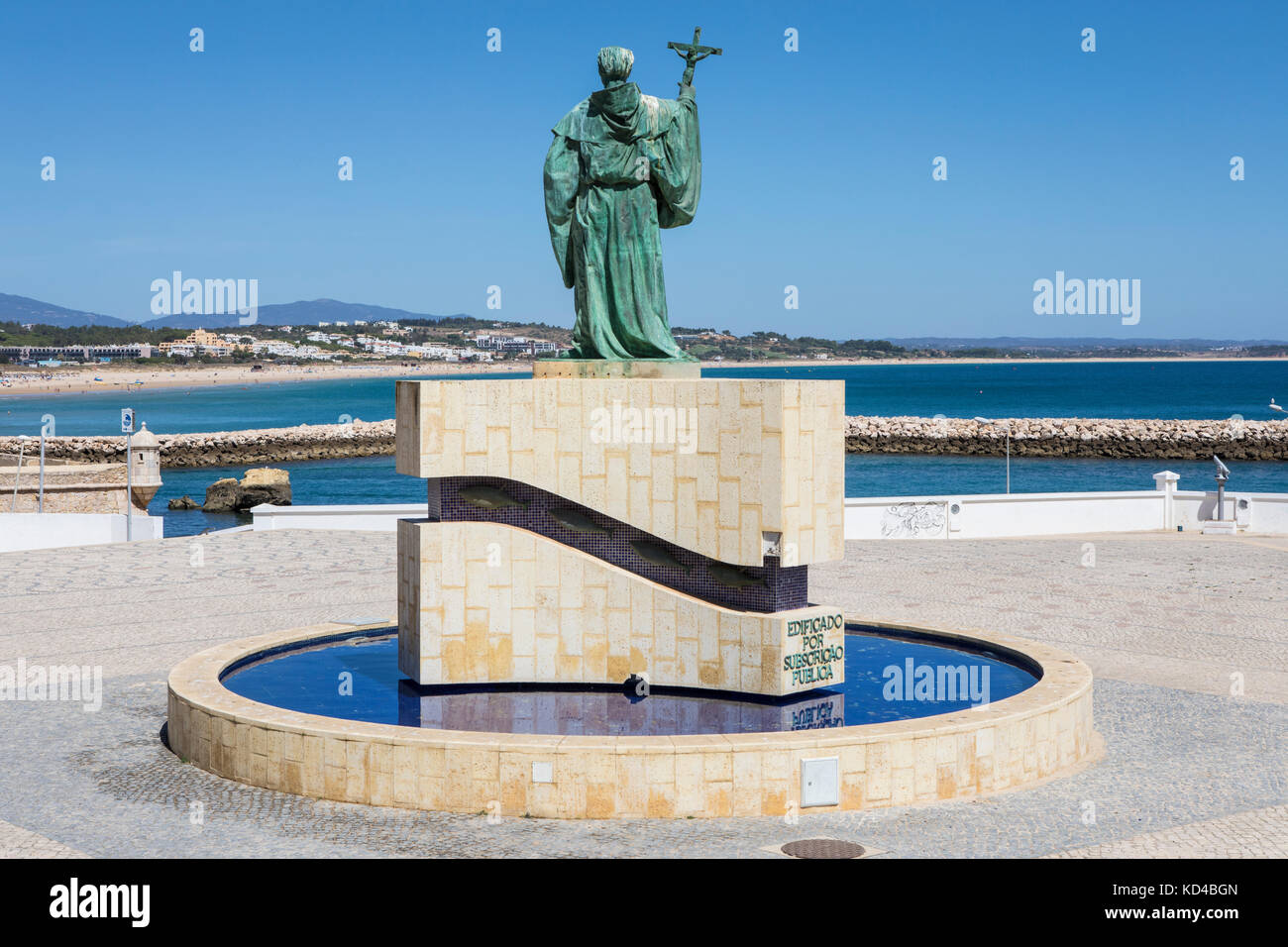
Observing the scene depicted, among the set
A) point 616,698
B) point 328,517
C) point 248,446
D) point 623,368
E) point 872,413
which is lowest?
point 248,446

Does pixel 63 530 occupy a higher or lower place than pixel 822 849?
higher

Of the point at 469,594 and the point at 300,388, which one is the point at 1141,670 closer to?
the point at 469,594

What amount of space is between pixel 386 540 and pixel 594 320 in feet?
43.2

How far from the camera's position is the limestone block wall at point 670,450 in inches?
456

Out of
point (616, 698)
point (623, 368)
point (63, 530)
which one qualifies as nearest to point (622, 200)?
point (623, 368)

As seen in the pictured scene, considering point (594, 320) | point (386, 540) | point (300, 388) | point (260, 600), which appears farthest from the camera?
point (300, 388)

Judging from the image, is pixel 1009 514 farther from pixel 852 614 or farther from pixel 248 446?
pixel 248 446

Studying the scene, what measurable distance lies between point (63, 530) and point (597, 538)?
1710 cm

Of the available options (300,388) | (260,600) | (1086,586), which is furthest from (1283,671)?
(300,388)

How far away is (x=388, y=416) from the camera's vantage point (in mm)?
123250

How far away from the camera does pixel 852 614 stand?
17.2 metres

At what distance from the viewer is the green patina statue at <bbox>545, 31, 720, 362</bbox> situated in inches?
505

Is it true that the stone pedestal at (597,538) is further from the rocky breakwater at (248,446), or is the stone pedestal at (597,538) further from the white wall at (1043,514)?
the rocky breakwater at (248,446)

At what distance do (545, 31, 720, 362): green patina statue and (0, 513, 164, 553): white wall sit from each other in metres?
15.8
